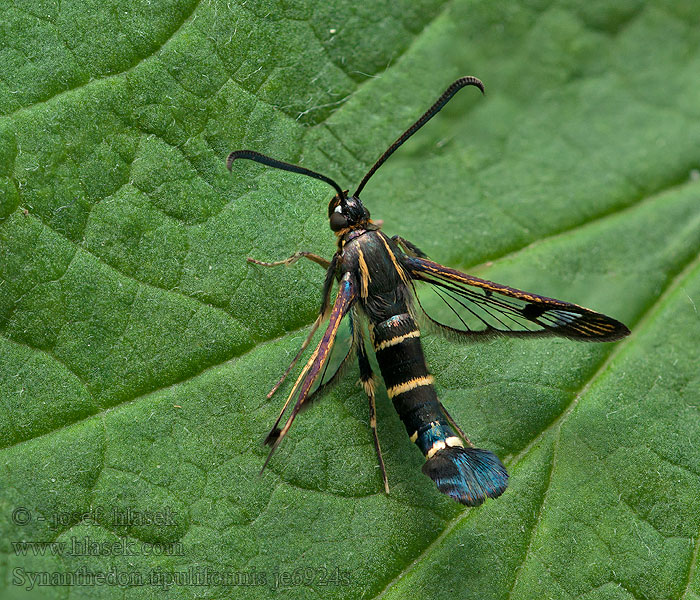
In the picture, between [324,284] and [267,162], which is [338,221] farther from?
[267,162]

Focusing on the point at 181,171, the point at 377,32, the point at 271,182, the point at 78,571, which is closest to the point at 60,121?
the point at 181,171

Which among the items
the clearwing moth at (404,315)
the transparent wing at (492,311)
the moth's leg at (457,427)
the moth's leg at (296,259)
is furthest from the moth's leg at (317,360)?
the moth's leg at (457,427)

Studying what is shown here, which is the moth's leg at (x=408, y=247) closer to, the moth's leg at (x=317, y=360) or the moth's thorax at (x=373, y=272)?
the moth's thorax at (x=373, y=272)

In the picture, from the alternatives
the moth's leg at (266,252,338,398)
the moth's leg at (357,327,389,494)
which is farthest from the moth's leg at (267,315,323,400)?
the moth's leg at (357,327,389,494)

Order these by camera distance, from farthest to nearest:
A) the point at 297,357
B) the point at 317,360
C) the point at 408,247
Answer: the point at 408,247, the point at 297,357, the point at 317,360

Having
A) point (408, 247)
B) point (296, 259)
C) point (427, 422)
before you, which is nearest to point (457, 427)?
point (427, 422)

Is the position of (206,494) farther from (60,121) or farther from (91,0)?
(91,0)
